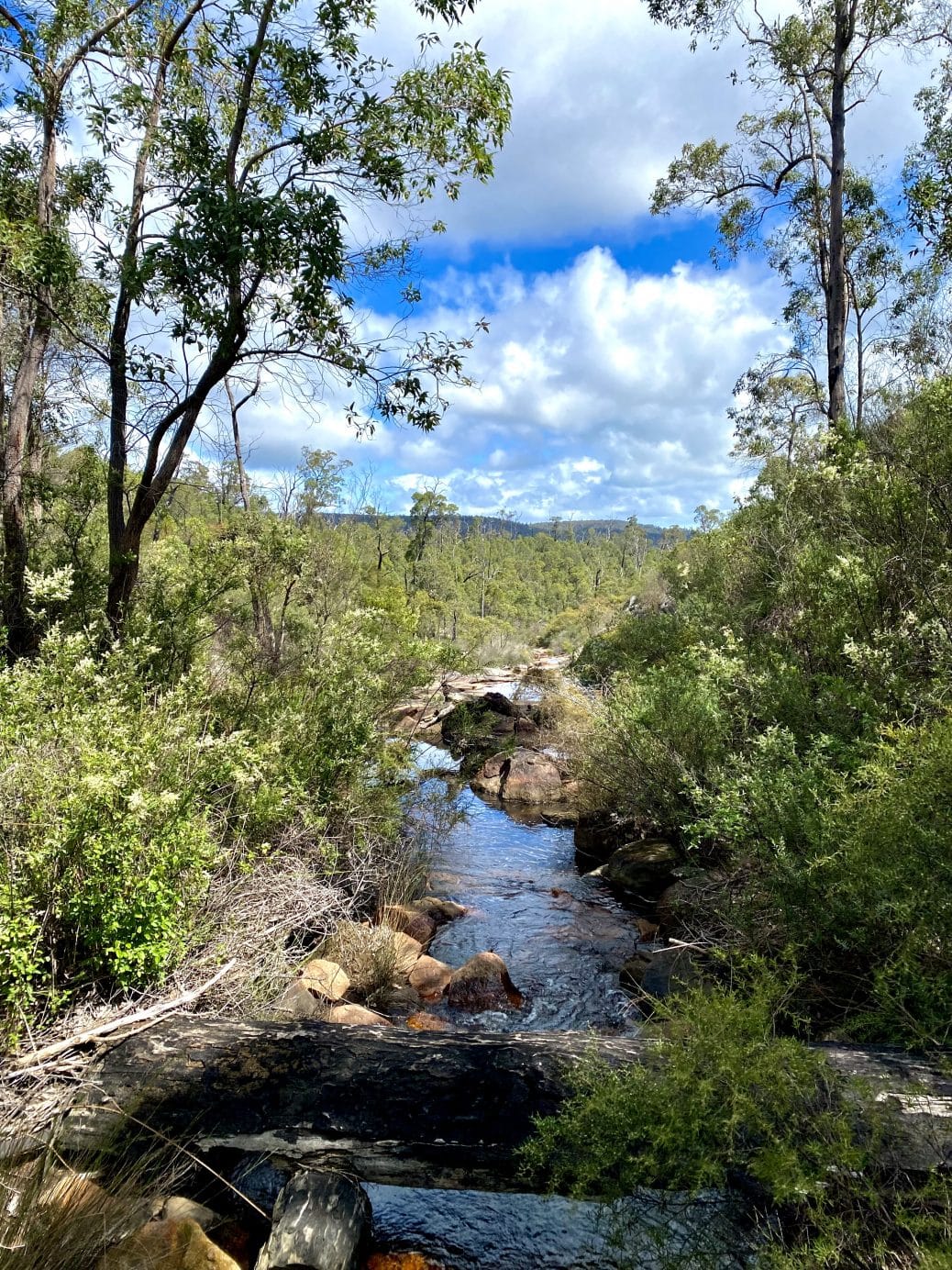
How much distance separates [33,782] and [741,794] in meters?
4.76

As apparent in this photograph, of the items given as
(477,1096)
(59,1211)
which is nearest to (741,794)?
(477,1096)

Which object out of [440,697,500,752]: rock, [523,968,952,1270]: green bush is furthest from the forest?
[440,697,500,752]: rock

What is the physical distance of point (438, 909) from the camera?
8.34 meters

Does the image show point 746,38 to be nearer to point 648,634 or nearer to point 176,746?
point 648,634

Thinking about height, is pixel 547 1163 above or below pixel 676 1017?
below

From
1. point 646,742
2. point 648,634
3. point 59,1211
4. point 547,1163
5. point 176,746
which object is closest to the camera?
point 59,1211

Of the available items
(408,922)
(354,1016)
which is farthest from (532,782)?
(354,1016)

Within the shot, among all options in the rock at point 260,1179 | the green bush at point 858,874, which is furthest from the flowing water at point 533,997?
the green bush at point 858,874

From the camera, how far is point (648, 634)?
15.1m

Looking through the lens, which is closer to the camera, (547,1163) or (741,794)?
(547,1163)

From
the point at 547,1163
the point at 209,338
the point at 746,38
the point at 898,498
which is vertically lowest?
the point at 547,1163

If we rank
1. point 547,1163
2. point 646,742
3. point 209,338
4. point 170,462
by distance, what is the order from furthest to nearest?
point 646,742, point 170,462, point 209,338, point 547,1163

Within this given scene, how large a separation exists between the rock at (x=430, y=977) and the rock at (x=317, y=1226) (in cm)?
303

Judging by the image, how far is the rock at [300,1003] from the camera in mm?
4812
